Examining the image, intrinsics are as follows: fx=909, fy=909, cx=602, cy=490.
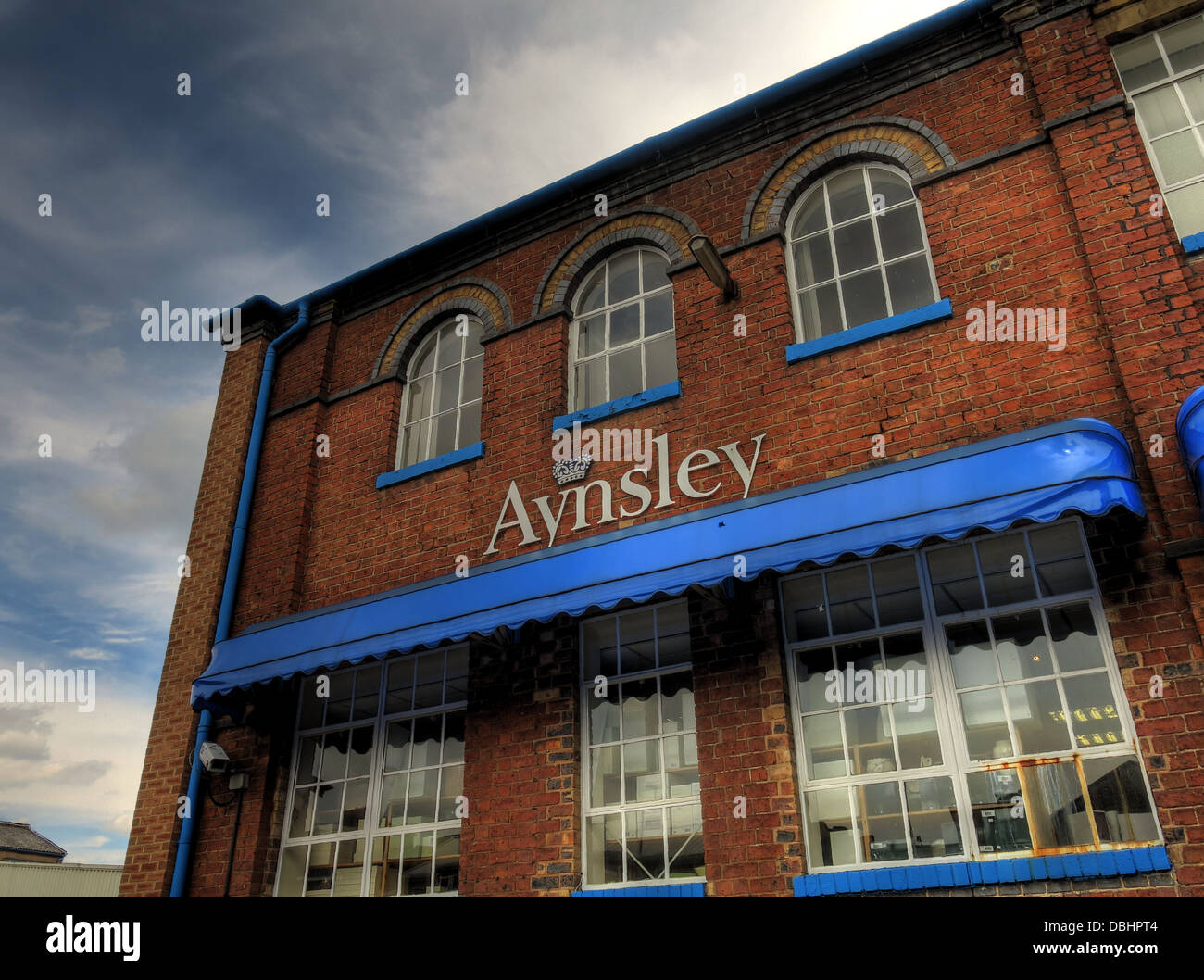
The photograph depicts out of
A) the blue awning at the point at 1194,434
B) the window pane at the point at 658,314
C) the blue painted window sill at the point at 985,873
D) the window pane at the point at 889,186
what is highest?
the window pane at the point at 889,186

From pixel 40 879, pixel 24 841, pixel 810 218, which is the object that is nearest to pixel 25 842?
pixel 24 841

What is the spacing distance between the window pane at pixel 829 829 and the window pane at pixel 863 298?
348 centimetres

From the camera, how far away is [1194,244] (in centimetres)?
568

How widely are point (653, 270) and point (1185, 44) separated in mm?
4272

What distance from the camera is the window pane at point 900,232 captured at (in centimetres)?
701

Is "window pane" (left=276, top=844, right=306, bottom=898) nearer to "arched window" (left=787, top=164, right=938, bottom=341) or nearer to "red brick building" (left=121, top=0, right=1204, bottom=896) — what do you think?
"red brick building" (left=121, top=0, right=1204, bottom=896)

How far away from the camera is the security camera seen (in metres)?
7.76

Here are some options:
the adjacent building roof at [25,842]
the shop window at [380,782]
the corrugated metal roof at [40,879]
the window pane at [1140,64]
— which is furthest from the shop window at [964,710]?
the adjacent building roof at [25,842]

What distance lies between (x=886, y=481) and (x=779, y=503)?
2.15ft

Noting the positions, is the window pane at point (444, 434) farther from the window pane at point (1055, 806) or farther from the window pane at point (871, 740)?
the window pane at point (1055, 806)

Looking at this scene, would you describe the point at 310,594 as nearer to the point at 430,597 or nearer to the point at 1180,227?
the point at 430,597

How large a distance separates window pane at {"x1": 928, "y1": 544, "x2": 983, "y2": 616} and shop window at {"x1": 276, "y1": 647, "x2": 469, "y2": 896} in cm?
375

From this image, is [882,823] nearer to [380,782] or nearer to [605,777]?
[605,777]

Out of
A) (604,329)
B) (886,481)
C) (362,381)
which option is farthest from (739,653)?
(362,381)
